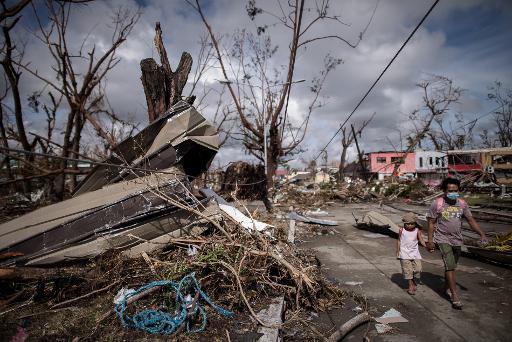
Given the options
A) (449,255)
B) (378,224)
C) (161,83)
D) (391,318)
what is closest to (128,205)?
(161,83)

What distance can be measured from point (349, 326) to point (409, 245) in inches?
61.8

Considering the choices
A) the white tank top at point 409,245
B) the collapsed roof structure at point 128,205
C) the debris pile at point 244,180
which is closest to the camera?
the white tank top at point 409,245

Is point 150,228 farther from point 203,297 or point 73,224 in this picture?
point 203,297

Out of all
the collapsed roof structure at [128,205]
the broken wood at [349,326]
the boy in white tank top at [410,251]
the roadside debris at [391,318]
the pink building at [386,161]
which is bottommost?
the roadside debris at [391,318]

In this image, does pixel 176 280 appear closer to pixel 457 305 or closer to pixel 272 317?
pixel 272 317

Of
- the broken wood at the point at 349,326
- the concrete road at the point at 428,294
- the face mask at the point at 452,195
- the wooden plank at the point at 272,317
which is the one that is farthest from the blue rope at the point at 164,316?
the face mask at the point at 452,195

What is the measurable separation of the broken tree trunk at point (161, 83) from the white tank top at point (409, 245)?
4.70 metres

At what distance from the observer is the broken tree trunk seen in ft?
18.6

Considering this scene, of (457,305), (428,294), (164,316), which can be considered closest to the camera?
(164,316)

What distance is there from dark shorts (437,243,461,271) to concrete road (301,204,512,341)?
0.49m

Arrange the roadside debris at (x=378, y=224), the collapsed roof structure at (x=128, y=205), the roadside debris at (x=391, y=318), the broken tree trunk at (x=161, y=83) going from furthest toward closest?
the roadside debris at (x=378, y=224), the broken tree trunk at (x=161, y=83), the collapsed roof structure at (x=128, y=205), the roadside debris at (x=391, y=318)

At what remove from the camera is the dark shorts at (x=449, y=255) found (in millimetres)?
3615

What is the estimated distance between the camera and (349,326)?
3.08 meters

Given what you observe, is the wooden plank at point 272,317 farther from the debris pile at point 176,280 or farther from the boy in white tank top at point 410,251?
the boy in white tank top at point 410,251
